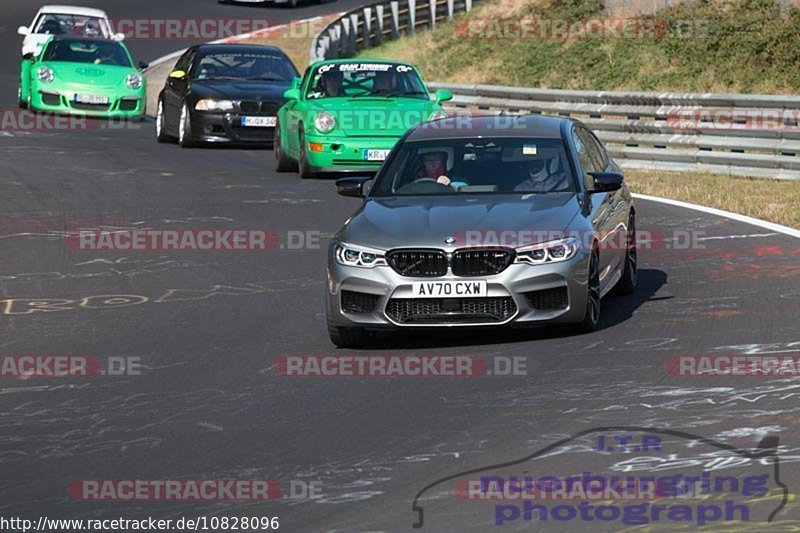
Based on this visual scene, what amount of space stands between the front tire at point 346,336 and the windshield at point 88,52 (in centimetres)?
1966

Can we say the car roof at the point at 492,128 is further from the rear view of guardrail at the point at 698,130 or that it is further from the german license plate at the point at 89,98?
the german license plate at the point at 89,98

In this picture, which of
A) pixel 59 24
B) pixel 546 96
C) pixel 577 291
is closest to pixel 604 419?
pixel 577 291

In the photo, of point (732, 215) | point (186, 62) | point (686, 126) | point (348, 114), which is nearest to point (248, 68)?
point (186, 62)

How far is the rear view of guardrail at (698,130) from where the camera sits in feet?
67.5

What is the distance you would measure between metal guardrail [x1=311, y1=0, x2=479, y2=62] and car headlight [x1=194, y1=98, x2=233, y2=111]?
13114 millimetres

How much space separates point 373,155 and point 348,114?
2.25ft

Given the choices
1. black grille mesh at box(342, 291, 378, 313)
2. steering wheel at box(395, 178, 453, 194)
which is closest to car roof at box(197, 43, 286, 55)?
steering wheel at box(395, 178, 453, 194)

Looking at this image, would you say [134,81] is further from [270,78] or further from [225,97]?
[225,97]

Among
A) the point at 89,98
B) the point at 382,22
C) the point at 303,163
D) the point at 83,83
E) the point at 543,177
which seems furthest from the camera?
the point at 382,22

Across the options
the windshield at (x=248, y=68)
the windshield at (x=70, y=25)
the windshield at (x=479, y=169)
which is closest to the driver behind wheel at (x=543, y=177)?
the windshield at (x=479, y=169)

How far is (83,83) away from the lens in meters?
28.8

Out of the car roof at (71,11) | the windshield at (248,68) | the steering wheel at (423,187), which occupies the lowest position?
the car roof at (71,11)

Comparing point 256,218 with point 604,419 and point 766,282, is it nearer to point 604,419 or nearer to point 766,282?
point 766,282

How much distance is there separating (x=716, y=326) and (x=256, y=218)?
7.47m
